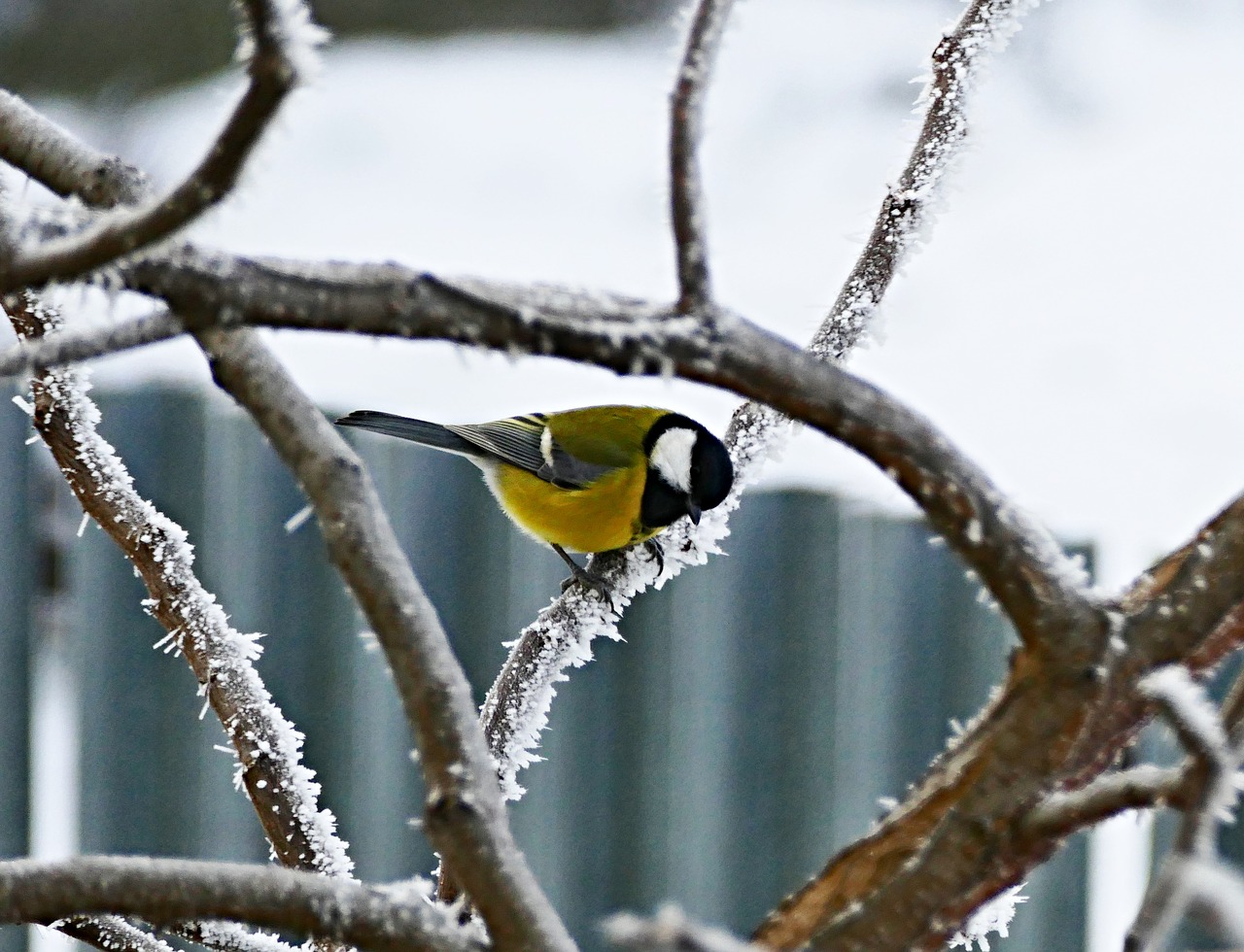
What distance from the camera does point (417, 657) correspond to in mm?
460

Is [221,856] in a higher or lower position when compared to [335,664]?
lower

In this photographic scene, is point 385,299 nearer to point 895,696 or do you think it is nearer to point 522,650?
point 522,650

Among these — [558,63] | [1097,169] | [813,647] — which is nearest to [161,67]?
[558,63]

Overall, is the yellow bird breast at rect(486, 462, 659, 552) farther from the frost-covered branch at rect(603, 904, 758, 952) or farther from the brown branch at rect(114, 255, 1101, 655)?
the frost-covered branch at rect(603, 904, 758, 952)

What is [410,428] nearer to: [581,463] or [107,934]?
[581,463]

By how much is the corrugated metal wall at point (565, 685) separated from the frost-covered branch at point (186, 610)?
5.22 ft

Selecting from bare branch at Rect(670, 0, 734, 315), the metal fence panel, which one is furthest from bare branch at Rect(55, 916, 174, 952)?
the metal fence panel

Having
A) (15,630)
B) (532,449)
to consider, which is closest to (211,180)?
(532,449)

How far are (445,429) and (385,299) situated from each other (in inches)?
52.1

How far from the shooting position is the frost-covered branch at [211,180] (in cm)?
36

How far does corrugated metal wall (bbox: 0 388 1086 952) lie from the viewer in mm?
2318

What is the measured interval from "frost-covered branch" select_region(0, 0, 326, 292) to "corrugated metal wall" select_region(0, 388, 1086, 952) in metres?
1.91

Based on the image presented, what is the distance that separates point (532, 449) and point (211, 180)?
1347mm

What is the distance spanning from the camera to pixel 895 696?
2434 mm
